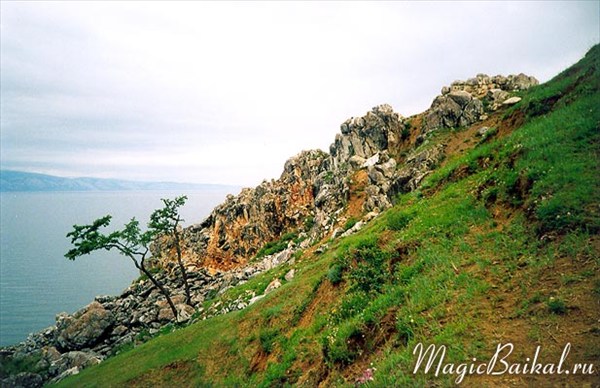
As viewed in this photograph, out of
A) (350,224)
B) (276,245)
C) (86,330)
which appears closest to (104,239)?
(86,330)

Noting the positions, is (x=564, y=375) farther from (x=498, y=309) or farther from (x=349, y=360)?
(x=349, y=360)

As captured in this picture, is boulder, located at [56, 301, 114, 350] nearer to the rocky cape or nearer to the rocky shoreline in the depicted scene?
the rocky shoreline

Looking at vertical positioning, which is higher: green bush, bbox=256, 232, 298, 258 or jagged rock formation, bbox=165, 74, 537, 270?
jagged rock formation, bbox=165, 74, 537, 270

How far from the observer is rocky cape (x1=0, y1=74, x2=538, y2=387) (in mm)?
32625

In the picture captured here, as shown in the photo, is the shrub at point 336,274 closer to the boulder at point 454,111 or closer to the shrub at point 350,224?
the shrub at point 350,224

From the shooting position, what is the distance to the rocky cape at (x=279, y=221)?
107 ft

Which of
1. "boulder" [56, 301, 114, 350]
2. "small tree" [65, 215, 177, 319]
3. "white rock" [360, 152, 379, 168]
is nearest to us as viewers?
"small tree" [65, 215, 177, 319]

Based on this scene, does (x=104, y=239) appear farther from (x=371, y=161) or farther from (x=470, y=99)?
(x=470, y=99)

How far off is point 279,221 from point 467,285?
158 ft

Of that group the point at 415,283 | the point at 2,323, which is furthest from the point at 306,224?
the point at 2,323

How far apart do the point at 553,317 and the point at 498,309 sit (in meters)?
1.06

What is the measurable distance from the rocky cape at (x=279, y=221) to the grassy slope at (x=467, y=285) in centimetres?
1118

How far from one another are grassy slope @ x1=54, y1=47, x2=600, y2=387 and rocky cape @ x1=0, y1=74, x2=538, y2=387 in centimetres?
1118

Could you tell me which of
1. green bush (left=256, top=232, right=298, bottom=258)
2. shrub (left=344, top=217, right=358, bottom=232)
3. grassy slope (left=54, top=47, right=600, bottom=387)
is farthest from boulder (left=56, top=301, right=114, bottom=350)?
shrub (left=344, top=217, right=358, bottom=232)
